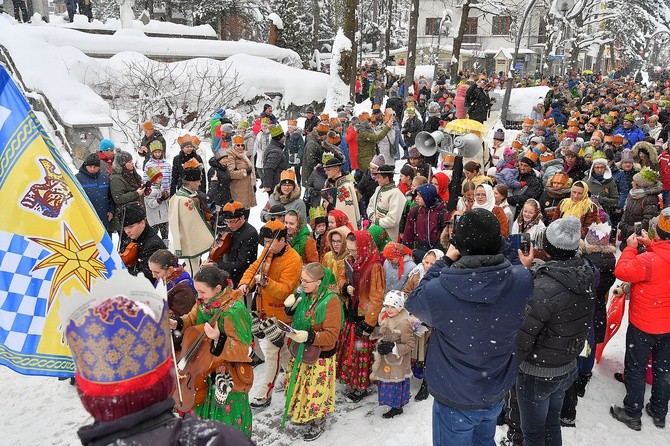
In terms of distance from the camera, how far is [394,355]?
4.60 metres

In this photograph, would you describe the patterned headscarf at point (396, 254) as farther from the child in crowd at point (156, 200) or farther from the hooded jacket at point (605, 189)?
the hooded jacket at point (605, 189)

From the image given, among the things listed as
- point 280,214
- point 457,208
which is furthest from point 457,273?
point 457,208

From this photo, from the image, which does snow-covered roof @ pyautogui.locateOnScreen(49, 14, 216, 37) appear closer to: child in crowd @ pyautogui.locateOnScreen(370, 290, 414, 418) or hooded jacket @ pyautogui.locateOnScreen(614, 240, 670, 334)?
child in crowd @ pyautogui.locateOnScreen(370, 290, 414, 418)

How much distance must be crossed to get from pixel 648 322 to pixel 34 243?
176 inches

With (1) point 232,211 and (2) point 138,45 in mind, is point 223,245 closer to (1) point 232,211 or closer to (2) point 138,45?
(1) point 232,211

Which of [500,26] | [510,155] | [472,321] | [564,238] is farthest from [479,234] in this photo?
[500,26]

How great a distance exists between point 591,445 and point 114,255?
389 centimetres

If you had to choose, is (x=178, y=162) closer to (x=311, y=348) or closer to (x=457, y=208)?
(x=457, y=208)

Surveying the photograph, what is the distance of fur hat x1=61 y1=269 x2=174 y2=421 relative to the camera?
151 centimetres

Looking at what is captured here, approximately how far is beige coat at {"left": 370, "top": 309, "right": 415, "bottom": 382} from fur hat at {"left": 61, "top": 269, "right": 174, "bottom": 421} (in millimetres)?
3125

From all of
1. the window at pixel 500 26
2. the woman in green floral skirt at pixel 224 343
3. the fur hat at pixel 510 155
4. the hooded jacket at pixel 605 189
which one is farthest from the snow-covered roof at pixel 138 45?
the window at pixel 500 26

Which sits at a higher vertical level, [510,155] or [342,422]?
[510,155]

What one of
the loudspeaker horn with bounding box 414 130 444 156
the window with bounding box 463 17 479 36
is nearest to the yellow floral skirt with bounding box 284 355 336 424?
the loudspeaker horn with bounding box 414 130 444 156

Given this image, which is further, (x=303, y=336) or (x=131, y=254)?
(x=131, y=254)
